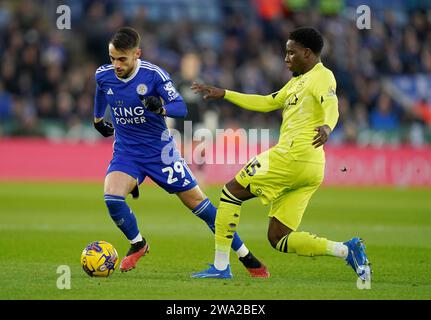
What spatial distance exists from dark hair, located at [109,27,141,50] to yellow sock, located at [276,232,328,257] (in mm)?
2474

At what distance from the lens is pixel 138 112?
32.3 feet

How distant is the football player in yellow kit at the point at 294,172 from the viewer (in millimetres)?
8930

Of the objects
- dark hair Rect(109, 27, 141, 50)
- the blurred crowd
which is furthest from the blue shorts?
the blurred crowd

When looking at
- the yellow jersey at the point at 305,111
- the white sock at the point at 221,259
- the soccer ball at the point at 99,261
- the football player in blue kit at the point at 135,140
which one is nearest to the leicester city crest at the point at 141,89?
the football player in blue kit at the point at 135,140

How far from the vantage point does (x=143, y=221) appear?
635 inches

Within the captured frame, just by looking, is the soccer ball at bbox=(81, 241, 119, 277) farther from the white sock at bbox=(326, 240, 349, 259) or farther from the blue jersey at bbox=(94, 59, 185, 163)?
the white sock at bbox=(326, 240, 349, 259)

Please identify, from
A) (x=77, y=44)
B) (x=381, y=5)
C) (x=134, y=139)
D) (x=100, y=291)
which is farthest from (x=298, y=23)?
(x=100, y=291)

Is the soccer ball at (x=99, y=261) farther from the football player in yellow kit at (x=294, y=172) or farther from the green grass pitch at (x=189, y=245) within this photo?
the football player in yellow kit at (x=294, y=172)

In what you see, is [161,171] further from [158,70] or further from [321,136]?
[321,136]

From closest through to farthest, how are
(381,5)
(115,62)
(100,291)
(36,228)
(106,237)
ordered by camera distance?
1. (100,291)
2. (115,62)
3. (106,237)
4. (36,228)
5. (381,5)

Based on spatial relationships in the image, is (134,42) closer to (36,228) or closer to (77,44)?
(36,228)

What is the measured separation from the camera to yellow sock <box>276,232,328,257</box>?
893 centimetres

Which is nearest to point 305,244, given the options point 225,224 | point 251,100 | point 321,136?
point 225,224

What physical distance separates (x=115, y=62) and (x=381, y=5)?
2171 cm
